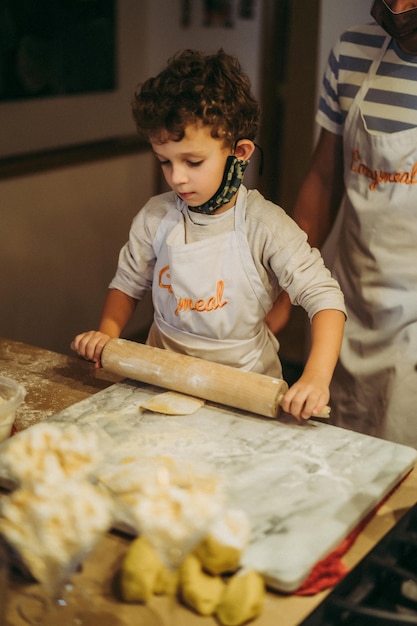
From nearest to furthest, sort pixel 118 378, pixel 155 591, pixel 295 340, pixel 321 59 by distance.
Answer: pixel 155 591 < pixel 118 378 < pixel 321 59 < pixel 295 340

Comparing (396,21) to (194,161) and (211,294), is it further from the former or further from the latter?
(211,294)

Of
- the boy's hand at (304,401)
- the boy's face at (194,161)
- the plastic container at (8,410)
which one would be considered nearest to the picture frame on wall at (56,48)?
the boy's face at (194,161)

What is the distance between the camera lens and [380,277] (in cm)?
170

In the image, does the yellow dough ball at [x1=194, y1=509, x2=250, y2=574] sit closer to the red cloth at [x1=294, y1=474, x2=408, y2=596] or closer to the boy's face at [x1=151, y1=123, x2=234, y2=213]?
the red cloth at [x1=294, y1=474, x2=408, y2=596]

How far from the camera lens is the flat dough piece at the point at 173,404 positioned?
49.8 inches

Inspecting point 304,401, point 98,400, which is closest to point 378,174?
point 304,401

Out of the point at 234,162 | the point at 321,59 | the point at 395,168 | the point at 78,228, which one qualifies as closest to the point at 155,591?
the point at 234,162

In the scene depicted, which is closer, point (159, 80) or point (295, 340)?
point (159, 80)

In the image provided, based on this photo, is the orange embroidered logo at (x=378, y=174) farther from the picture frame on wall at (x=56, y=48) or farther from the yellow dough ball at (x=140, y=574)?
the picture frame on wall at (x=56, y=48)

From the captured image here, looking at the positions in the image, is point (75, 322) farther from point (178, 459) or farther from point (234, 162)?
point (178, 459)

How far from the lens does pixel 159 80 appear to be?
1396 millimetres

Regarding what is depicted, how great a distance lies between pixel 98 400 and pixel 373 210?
74cm

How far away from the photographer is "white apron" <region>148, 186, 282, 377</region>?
145 centimetres

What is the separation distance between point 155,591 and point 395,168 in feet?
3.47
